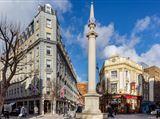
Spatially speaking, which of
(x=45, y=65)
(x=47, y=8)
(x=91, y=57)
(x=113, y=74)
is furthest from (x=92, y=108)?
(x=47, y=8)

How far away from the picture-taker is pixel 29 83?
71.8m

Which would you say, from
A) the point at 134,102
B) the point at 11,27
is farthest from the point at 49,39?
the point at 11,27

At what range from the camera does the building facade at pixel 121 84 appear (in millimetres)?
68688

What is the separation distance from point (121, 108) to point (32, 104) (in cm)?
1815

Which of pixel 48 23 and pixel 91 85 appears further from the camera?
pixel 48 23

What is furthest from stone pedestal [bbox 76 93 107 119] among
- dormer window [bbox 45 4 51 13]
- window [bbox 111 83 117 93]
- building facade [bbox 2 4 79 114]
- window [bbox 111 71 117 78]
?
dormer window [bbox 45 4 51 13]

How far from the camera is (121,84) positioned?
68938 mm

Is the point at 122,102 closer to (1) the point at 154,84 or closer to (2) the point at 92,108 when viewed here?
(1) the point at 154,84

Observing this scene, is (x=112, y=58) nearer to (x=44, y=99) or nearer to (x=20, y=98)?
(x=44, y=99)

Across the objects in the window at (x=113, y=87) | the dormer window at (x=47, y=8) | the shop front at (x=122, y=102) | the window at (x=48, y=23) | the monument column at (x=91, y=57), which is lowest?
the shop front at (x=122, y=102)

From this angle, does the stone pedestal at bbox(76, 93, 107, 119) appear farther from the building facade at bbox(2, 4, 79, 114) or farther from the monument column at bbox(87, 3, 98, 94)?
the building facade at bbox(2, 4, 79, 114)

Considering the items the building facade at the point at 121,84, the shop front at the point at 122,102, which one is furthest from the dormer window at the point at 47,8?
the shop front at the point at 122,102

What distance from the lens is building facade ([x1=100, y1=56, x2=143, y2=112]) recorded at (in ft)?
225

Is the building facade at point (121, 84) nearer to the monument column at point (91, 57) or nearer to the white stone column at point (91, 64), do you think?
the monument column at point (91, 57)
